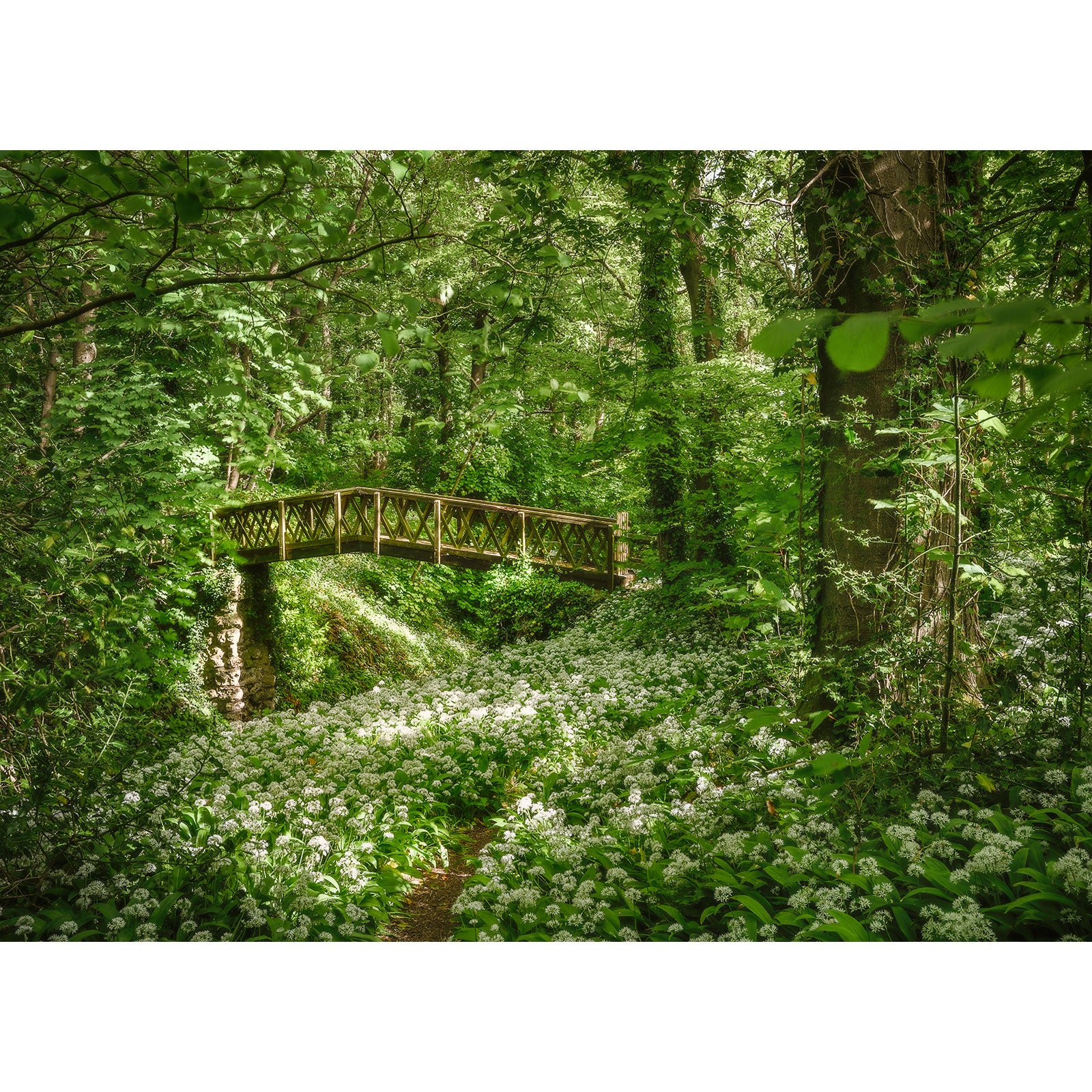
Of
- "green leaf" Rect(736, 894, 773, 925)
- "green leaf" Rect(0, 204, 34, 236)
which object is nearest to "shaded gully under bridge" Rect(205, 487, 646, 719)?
"green leaf" Rect(0, 204, 34, 236)

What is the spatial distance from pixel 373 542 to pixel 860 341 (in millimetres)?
6506

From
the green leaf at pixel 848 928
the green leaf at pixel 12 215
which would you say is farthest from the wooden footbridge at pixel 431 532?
the green leaf at pixel 848 928

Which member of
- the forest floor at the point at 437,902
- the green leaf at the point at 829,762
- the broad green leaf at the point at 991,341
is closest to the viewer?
the broad green leaf at the point at 991,341

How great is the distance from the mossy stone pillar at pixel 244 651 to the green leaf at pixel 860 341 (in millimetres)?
6083

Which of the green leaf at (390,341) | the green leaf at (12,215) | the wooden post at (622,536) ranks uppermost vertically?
the wooden post at (622,536)

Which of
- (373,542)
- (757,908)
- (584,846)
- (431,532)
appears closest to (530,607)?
(431,532)

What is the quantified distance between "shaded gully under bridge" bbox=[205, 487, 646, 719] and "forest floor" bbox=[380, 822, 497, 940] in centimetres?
359

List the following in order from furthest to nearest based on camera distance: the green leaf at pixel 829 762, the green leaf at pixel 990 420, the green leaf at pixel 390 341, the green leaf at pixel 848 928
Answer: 1. the green leaf at pixel 990 420
2. the green leaf at pixel 848 928
3. the green leaf at pixel 829 762
4. the green leaf at pixel 390 341

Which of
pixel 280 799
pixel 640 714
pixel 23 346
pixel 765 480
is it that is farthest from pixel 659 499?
pixel 23 346

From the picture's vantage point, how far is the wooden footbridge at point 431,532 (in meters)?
6.82

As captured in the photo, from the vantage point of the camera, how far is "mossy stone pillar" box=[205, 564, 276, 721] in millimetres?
6336

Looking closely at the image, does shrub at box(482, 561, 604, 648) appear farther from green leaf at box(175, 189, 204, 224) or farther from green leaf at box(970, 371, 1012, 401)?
green leaf at box(970, 371, 1012, 401)

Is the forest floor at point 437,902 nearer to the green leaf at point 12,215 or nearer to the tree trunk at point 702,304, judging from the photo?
the green leaf at point 12,215

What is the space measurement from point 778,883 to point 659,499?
4.80m
